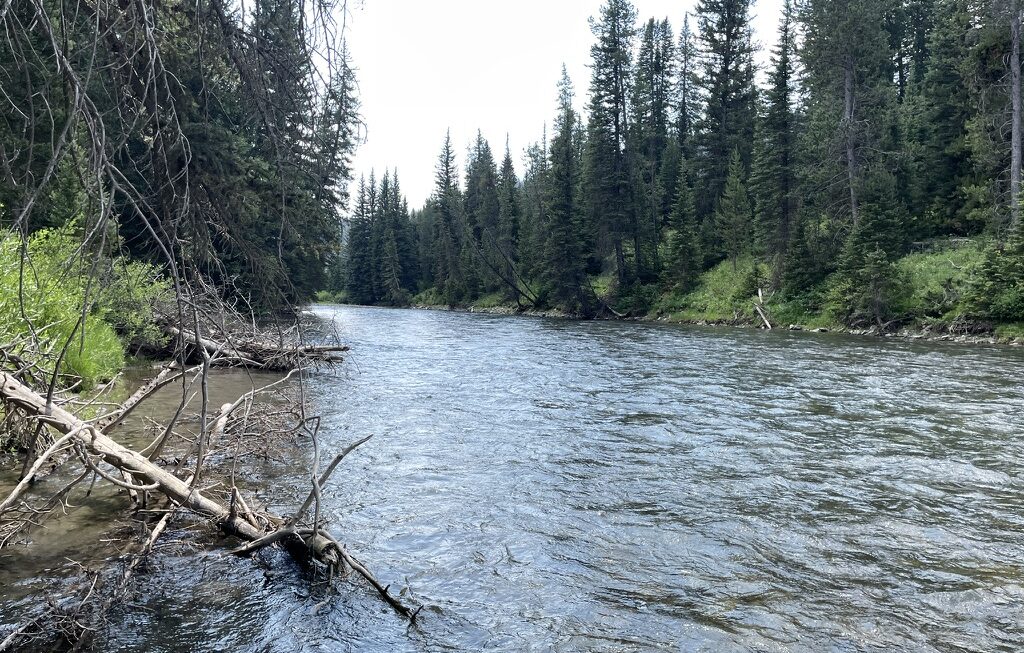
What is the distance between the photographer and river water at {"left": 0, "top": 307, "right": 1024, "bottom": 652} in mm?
4754

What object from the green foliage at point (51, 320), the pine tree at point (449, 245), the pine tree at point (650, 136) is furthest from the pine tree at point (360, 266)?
the green foliage at point (51, 320)

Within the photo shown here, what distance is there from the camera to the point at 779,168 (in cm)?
3734

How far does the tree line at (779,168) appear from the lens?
29.0 metres

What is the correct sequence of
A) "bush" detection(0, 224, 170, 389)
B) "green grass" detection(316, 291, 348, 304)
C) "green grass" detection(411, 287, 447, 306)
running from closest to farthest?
"bush" detection(0, 224, 170, 389) → "green grass" detection(411, 287, 447, 306) → "green grass" detection(316, 291, 348, 304)

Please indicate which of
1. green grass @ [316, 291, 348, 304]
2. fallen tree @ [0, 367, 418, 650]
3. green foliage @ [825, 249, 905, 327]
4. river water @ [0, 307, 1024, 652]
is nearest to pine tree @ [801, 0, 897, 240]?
green foliage @ [825, 249, 905, 327]

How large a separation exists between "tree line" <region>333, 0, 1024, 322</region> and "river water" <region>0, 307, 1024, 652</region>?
38.7 feet

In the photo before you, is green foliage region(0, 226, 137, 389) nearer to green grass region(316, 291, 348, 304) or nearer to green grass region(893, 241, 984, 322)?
green grass region(893, 241, 984, 322)

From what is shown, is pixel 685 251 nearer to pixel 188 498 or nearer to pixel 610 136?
pixel 610 136

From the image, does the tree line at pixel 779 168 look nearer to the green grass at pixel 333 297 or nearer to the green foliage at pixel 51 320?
the green foliage at pixel 51 320

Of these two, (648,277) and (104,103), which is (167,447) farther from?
(648,277)

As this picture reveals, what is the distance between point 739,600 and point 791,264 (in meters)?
32.7

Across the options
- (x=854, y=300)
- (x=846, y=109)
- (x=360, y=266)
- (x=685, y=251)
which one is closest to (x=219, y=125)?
(x=854, y=300)

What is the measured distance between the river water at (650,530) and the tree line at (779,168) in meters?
11.8

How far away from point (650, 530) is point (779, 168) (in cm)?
3573
